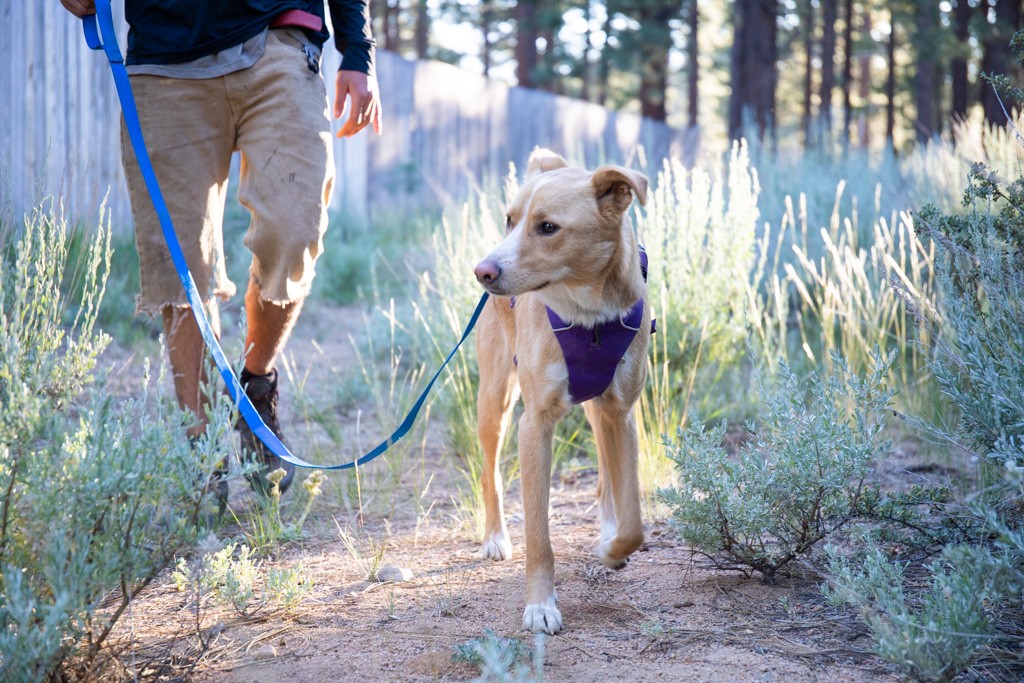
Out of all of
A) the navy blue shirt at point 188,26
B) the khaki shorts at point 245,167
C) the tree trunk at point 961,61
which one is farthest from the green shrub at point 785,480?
the tree trunk at point 961,61

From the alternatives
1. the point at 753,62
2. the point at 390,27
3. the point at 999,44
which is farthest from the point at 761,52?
the point at 390,27

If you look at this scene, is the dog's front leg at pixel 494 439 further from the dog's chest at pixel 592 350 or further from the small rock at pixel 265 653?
the small rock at pixel 265 653

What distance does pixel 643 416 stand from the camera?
15.4 ft

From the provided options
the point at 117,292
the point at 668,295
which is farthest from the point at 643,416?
the point at 117,292

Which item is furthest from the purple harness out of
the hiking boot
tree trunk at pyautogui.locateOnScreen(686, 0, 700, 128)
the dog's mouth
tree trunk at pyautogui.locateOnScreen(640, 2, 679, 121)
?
tree trunk at pyautogui.locateOnScreen(640, 2, 679, 121)

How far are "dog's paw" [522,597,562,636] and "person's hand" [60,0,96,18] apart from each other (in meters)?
2.68

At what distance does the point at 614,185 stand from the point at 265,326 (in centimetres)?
173

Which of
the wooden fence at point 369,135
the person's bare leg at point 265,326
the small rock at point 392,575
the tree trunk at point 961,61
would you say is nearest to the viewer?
the small rock at point 392,575

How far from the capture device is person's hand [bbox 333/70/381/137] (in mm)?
3791

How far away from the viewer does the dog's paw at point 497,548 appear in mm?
3512

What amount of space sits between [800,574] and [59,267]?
2.70 m

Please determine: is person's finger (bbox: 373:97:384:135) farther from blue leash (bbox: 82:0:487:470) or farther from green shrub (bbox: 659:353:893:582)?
green shrub (bbox: 659:353:893:582)

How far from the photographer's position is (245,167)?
3682 mm

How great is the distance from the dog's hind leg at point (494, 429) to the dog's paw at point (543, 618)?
0.73 meters
